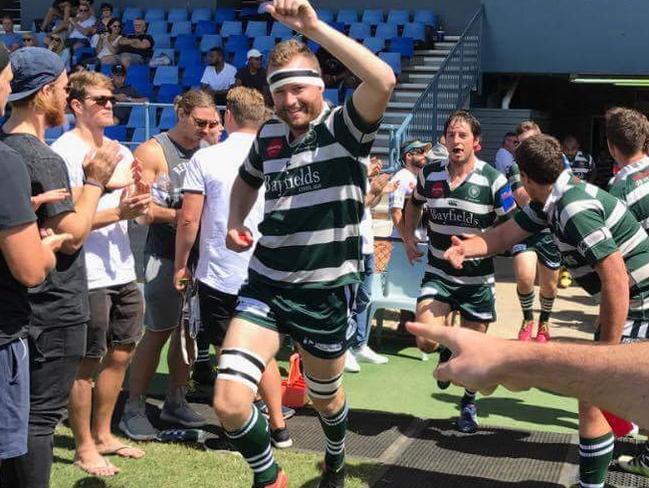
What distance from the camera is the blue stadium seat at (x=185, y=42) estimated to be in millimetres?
18062

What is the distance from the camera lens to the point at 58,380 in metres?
3.71

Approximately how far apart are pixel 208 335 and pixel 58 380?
164 cm

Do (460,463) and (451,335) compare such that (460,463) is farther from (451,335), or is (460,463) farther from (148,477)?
(451,335)

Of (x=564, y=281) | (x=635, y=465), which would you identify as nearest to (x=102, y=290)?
(x=635, y=465)

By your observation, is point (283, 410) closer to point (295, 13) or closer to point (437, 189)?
point (437, 189)

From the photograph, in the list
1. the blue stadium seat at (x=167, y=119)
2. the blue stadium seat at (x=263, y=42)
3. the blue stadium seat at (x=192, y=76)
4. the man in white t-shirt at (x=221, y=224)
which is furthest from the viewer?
the blue stadium seat at (x=263, y=42)

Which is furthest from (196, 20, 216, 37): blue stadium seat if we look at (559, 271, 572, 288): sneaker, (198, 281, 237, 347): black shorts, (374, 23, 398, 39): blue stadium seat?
(198, 281, 237, 347): black shorts

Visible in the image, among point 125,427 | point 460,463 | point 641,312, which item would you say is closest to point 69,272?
point 125,427

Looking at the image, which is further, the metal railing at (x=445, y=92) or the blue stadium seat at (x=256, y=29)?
the blue stadium seat at (x=256, y=29)

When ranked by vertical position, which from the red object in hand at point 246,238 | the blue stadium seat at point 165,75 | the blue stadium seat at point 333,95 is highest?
the red object in hand at point 246,238

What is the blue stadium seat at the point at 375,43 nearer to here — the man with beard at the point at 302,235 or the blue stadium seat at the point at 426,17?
the blue stadium seat at the point at 426,17

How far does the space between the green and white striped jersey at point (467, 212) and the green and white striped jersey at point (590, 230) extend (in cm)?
82

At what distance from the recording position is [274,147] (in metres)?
4.27

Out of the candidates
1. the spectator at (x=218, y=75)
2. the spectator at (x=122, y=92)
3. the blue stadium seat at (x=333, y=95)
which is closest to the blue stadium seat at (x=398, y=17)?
the blue stadium seat at (x=333, y=95)
